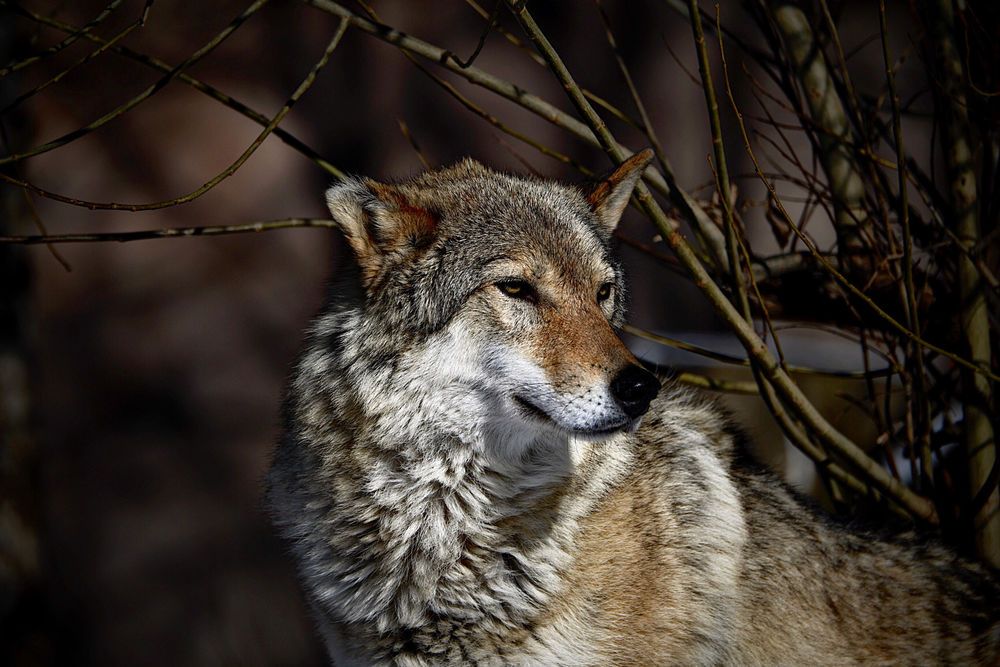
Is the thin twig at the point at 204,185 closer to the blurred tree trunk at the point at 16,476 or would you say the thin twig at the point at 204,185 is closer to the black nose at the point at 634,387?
the black nose at the point at 634,387

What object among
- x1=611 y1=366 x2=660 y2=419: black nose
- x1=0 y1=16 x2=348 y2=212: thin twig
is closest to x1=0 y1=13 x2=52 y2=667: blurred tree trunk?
x1=0 y1=16 x2=348 y2=212: thin twig

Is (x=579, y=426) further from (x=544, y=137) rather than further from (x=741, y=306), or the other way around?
(x=544, y=137)

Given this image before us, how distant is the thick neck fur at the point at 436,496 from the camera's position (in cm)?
270

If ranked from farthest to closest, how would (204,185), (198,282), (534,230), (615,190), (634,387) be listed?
(198,282), (615,190), (534,230), (204,185), (634,387)

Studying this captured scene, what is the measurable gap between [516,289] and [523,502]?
0.72 m

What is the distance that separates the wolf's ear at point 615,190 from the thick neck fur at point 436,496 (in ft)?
2.71

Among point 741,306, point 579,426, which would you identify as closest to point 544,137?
point 741,306

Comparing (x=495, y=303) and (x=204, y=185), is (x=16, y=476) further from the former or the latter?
(x=495, y=303)

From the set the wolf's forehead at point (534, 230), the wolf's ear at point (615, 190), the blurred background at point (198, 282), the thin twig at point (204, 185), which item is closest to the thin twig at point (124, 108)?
the thin twig at point (204, 185)

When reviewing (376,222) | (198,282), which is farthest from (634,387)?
(198,282)

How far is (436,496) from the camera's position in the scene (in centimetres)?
277

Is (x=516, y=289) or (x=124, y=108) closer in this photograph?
(x=124, y=108)

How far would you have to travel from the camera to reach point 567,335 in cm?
268

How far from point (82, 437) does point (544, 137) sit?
14.8ft
